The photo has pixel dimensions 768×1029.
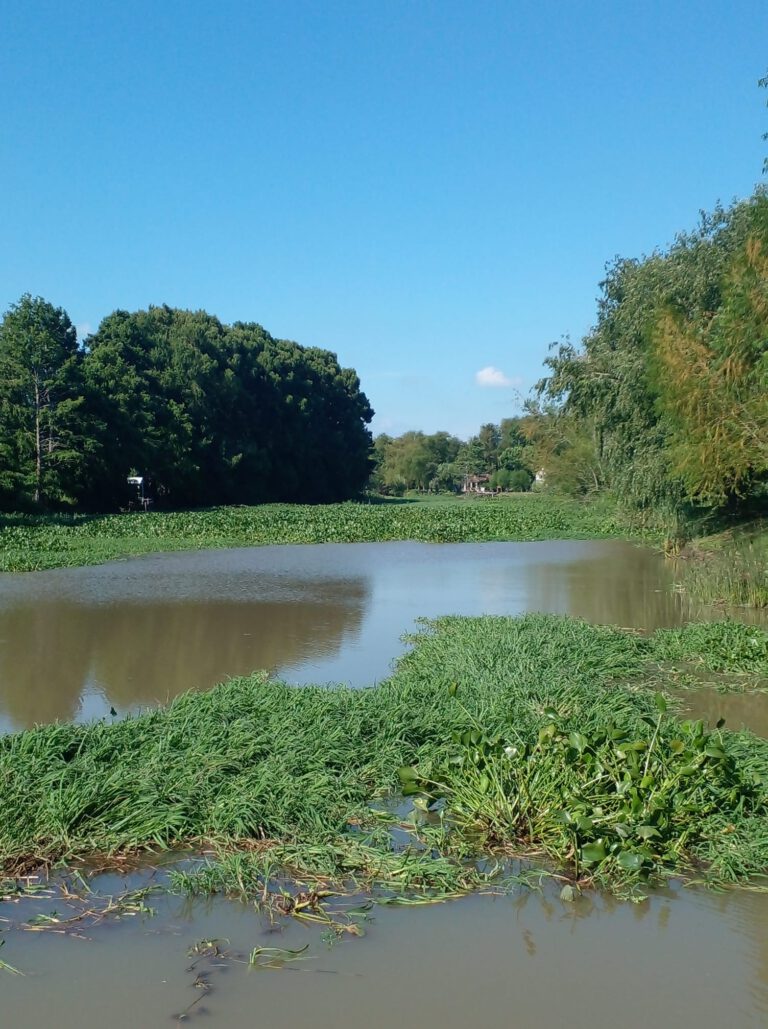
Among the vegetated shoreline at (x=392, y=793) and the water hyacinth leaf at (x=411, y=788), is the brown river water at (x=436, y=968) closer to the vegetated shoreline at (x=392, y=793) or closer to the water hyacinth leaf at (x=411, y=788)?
the vegetated shoreline at (x=392, y=793)

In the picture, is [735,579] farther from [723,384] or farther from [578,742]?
[578,742]

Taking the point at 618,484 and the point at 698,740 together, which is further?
the point at 618,484

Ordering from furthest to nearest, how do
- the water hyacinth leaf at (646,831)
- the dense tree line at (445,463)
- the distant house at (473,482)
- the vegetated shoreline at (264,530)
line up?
the distant house at (473,482) < the dense tree line at (445,463) < the vegetated shoreline at (264,530) < the water hyacinth leaf at (646,831)

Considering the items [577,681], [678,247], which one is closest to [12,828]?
[577,681]

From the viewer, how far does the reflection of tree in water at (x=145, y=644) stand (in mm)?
9430

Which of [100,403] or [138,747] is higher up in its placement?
[100,403]

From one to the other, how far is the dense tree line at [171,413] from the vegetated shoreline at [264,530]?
5876 mm

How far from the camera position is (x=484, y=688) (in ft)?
25.9

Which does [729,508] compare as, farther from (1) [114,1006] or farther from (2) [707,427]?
(1) [114,1006]

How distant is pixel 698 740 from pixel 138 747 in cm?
374

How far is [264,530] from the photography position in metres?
31.9

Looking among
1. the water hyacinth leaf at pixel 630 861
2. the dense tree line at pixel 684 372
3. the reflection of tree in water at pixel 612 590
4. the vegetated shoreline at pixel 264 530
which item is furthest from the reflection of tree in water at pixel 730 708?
the vegetated shoreline at pixel 264 530

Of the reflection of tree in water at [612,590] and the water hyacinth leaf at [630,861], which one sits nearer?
the water hyacinth leaf at [630,861]

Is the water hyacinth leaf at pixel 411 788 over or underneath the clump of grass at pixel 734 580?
underneath
